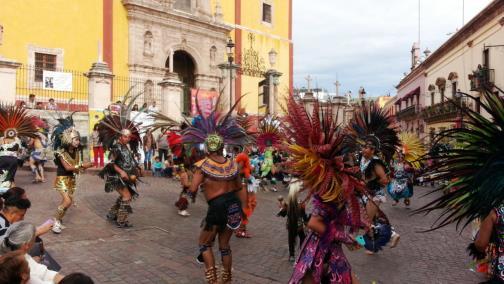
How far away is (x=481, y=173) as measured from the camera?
3.32 meters

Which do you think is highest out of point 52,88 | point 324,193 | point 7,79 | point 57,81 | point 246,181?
point 57,81

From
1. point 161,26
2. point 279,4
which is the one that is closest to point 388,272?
point 161,26

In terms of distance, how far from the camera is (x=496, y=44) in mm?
25609

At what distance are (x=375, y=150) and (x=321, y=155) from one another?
3869 mm

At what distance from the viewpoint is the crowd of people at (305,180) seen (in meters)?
3.48

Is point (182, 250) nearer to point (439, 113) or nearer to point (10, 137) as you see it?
point (10, 137)

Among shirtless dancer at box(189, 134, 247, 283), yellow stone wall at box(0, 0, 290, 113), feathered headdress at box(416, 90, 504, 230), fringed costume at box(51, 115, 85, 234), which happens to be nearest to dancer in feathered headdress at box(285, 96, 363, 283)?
feathered headdress at box(416, 90, 504, 230)

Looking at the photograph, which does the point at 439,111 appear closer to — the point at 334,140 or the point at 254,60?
the point at 254,60

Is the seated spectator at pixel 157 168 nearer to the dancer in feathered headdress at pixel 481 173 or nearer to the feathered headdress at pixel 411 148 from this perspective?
the feathered headdress at pixel 411 148

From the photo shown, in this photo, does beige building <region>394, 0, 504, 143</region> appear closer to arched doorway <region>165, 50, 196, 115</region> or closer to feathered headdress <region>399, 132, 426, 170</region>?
feathered headdress <region>399, 132, 426, 170</region>

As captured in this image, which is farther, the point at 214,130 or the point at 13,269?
the point at 214,130

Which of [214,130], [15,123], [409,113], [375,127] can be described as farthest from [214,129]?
[409,113]

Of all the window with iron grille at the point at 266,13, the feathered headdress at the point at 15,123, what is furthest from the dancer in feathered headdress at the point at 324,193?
the window with iron grille at the point at 266,13

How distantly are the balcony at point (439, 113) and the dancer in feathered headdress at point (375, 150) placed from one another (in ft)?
75.7
